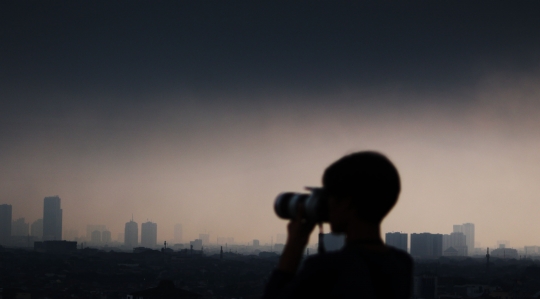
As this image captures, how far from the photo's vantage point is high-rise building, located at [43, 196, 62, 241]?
51.7 m

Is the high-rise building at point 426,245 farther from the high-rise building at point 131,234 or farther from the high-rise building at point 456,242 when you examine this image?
the high-rise building at point 131,234

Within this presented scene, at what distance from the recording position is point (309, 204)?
30.0 inches

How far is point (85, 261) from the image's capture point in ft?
103

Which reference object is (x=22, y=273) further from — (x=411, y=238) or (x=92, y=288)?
(x=411, y=238)

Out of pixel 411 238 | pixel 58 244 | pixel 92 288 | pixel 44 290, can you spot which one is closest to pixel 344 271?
pixel 44 290

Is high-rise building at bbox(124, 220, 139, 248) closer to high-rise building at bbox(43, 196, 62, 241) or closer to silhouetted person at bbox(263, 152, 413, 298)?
high-rise building at bbox(43, 196, 62, 241)

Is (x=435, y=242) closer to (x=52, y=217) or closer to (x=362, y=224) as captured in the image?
(x=52, y=217)

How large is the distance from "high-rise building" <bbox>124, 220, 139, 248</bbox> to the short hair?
84.3 m

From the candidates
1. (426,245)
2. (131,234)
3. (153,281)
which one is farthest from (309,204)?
(131,234)

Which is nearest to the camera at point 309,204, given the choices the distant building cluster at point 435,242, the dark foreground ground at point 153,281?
the dark foreground ground at point 153,281

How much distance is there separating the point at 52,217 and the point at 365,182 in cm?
5726

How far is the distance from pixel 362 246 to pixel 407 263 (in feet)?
0.32

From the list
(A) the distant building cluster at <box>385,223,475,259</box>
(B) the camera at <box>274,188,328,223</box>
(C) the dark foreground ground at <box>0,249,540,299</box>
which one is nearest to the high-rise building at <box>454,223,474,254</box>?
(A) the distant building cluster at <box>385,223,475,259</box>

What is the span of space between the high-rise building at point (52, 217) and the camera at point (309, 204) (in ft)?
182
